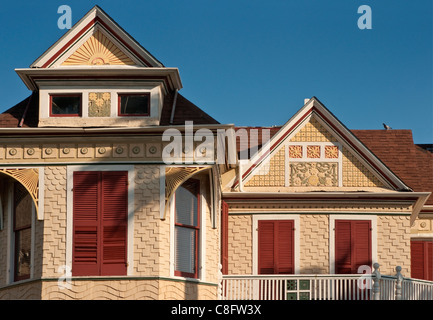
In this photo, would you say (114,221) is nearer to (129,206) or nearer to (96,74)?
(129,206)

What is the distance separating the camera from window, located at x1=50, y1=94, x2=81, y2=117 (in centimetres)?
2659

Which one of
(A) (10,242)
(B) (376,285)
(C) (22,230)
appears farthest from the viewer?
(B) (376,285)

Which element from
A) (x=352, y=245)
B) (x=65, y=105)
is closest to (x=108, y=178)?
(x=65, y=105)

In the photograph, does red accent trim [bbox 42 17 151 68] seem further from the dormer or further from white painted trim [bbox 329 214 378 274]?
white painted trim [bbox 329 214 378 274]

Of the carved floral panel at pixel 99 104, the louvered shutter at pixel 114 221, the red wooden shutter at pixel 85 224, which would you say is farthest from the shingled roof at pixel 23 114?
the louvered shutter at pixel 114 221

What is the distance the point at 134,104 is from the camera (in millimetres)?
26625

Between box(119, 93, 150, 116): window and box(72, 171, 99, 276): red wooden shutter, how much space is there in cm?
199

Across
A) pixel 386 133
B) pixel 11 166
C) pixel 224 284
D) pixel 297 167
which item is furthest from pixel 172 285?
pixel 386 133

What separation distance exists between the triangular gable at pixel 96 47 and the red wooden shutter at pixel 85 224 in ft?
10.7

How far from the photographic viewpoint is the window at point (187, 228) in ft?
84.6

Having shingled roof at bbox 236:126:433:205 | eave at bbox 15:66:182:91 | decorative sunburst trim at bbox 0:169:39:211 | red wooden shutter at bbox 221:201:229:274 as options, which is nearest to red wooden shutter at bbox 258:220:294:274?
red wooden shutter at bbox 221:201:229:274

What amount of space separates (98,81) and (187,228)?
4.40m

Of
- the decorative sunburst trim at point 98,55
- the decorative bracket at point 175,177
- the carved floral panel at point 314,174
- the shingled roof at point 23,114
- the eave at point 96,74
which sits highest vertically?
the decorative sunburst trim at point 98,55

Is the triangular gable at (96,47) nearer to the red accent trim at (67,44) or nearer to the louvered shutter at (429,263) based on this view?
the red accent trim at (67,44)
